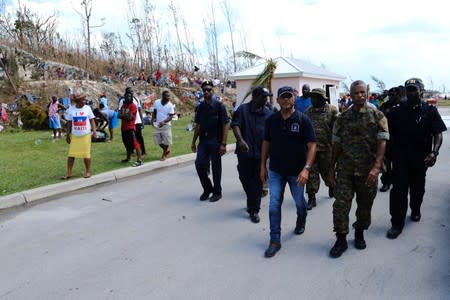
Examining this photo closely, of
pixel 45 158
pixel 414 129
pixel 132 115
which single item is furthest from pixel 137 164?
pixel 414 129

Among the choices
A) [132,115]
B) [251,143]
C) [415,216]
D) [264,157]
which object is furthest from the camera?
[132,115]

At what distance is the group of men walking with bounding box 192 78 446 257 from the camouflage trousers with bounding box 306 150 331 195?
2.59ft

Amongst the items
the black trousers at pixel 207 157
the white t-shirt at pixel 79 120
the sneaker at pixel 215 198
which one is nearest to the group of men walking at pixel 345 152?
the black trousers at pixel 207 157

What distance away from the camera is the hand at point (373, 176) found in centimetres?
407

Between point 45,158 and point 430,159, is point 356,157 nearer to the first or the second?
point 430,159

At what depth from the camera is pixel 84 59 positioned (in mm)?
27562

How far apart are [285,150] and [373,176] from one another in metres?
0.87

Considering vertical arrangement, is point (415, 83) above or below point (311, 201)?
above

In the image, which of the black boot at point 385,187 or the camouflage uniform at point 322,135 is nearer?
the camouflage uniform at point 322,135

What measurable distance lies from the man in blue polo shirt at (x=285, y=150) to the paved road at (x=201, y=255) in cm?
40

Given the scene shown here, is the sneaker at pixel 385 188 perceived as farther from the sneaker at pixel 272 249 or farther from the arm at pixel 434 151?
the sneaker at pixel 272 249

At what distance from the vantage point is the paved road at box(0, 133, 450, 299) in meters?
3.59

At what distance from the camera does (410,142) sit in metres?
4.73

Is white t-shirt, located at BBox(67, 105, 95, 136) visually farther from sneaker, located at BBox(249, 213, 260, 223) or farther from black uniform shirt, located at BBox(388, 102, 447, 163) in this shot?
black uniform shirt, located at BBox(388, 102, 447, 163)
